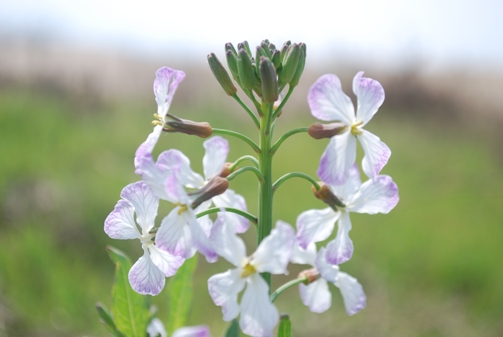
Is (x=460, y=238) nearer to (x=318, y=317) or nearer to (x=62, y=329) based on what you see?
(x=318, y=317)

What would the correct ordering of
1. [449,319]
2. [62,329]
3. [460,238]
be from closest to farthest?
1. [62,329]
2. [449,319]
3. [460,238]

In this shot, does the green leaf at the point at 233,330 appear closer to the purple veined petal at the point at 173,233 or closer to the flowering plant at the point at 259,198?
the flowering plant at the point at 259,198

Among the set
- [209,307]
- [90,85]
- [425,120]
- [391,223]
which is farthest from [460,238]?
[90,85]

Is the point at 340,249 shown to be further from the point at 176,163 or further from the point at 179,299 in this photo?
the point at 179,299

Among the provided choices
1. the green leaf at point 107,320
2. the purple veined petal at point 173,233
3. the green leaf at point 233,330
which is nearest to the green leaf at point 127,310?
the green leaf at point 107,320

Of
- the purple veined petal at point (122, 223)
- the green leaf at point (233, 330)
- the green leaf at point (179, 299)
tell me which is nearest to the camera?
the purple veined petal at point (122, 223)

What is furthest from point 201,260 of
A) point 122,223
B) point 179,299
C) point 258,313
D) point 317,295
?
point 258,313
